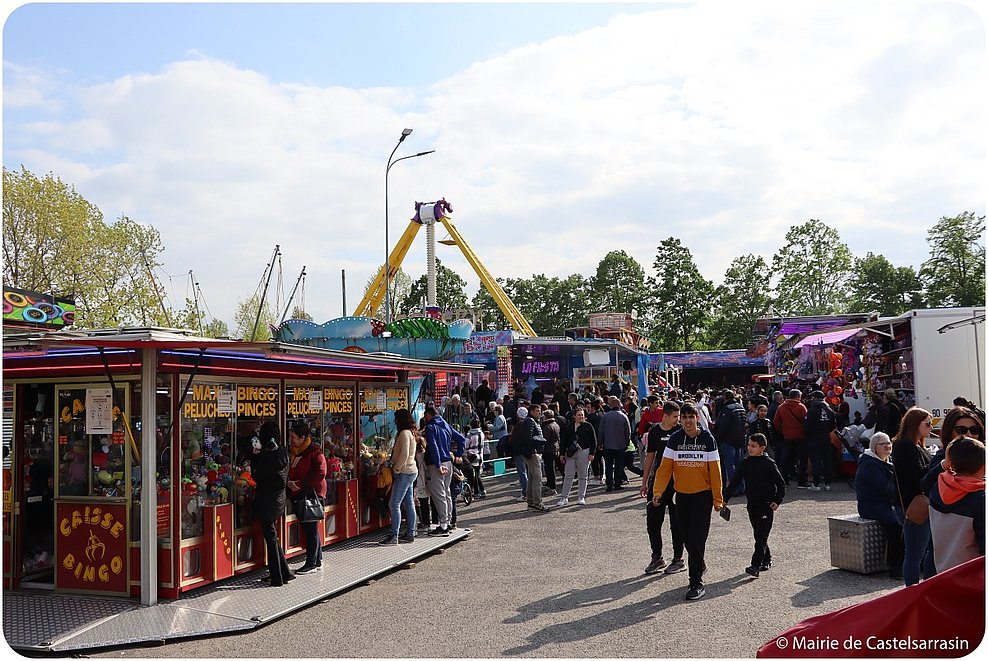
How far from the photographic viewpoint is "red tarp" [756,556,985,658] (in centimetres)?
312

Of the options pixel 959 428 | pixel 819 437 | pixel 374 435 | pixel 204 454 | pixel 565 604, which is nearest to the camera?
pixel 959 428

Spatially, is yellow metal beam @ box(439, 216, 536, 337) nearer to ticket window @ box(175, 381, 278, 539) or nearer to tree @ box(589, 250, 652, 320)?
tree @ box(589, 250, 652, 320)

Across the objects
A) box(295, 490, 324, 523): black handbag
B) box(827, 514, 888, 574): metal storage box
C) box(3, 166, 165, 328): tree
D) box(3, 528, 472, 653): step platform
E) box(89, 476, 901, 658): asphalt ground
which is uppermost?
box(3, 166, 165, 328): tree

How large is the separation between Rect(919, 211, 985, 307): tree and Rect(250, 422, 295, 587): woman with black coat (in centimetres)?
5195

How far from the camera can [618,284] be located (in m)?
69.7

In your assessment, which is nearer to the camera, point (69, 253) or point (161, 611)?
point (161, 611)

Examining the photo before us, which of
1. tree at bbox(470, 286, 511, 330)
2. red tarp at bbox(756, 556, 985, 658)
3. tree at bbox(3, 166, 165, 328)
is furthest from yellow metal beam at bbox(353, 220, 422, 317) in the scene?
red tarp at bbox(756, 556, 985, 658)

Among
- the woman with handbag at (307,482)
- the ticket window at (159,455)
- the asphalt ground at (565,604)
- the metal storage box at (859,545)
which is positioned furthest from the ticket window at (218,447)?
the metal storage box at (859,545)

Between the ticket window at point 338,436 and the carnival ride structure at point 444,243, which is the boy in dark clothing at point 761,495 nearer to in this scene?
the ticket window at point 338,436

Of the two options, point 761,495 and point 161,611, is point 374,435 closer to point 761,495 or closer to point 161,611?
point 161,611

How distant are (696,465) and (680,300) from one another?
58.0m

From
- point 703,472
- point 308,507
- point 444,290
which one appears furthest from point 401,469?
point 444,290

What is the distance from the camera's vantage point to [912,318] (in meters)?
15.0

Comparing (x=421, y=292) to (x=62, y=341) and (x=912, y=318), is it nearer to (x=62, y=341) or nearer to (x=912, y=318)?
(x=912, y=318)
